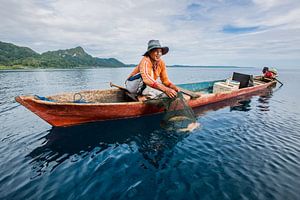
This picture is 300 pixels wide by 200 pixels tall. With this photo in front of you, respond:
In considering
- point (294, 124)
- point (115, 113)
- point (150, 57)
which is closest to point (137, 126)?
point (115, 113)

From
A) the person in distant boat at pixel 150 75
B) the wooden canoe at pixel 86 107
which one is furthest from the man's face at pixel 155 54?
the wooden canoe at pixel 86 107

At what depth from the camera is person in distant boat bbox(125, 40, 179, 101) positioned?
7340 millimetres

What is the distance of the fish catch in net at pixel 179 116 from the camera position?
24.0 feet

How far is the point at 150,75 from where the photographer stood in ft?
25.6

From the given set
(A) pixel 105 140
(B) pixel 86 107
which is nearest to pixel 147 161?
(A) pixel 105 140

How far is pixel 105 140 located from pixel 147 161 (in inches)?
89.8

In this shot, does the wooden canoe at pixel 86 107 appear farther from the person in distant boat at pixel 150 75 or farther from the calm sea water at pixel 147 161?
the person in distant boat at pixel 150 75

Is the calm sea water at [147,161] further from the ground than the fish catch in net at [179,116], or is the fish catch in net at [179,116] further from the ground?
the fish catch in net at [179,116]

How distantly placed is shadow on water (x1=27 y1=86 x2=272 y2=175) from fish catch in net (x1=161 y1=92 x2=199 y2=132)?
1.63 feet

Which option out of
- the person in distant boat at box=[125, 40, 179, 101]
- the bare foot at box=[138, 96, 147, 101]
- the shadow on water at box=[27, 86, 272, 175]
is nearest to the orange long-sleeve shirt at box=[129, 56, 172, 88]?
the person in distant boat at box=[125, 40, 179, 101]

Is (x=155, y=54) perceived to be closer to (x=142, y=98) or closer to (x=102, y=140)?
(x=142, y=98)

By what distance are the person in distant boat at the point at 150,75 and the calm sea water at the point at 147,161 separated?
1.72m

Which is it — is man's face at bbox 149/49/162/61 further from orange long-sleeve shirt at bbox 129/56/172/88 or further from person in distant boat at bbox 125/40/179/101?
orange long-sleeve shirt at bbox 129/56/172/88

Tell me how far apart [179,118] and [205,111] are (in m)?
3.94
